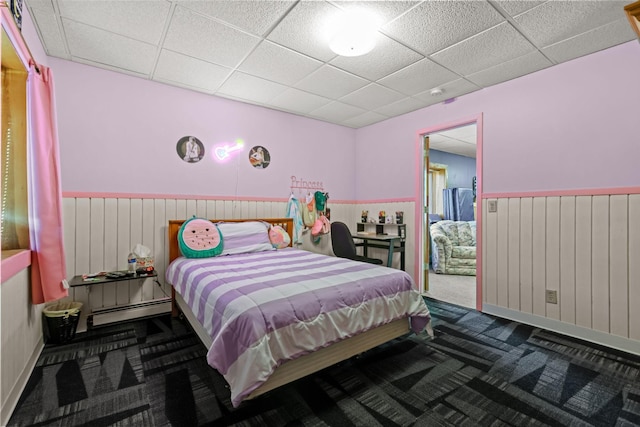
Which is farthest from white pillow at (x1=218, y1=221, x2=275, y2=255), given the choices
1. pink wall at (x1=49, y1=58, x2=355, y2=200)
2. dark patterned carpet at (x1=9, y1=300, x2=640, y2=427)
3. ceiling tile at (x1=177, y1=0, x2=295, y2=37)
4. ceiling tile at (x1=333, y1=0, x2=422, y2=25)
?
ceiling tile at (x1=333, y1=0, x2=422, y2=25)

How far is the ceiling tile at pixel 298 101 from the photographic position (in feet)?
11.4

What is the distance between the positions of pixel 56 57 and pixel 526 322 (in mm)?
5067

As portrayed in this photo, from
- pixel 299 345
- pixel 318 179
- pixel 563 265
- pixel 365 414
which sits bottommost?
pixel 365 414

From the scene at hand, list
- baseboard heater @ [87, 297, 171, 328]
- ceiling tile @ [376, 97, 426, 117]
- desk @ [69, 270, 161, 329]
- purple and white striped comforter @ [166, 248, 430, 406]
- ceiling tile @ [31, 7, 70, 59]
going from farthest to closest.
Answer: ceiling tile @ [376, 97, 426, 117] → baseboard heater @ [87, 297, 171, 328] → desk @ [69, 270, 161, 329] → ceiling tile @ [31, 7, 70, 59] → purple and white striped comforter @ [166, 248, 430, 406]

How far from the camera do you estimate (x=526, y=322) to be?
290 cm

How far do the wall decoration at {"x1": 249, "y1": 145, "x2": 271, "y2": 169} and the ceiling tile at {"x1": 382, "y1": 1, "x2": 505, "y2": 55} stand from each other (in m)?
2.13

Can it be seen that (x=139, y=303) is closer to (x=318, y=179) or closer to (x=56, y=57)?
(x=56, y=57)

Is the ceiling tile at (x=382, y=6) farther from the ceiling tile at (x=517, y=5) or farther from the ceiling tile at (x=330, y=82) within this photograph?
the ceiling tile at (x=330, y=82)

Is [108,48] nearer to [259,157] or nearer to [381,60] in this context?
[259,157]

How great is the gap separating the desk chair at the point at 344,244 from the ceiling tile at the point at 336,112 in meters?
1.56

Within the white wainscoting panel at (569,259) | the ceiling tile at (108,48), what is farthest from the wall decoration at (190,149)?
the white wainscoting panel at (569,259)

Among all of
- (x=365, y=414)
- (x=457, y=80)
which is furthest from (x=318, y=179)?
(x=365, y=414)

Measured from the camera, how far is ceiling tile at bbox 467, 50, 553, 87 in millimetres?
2625

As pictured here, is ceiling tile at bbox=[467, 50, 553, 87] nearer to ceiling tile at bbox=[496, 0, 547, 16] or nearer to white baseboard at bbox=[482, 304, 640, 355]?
ceiling tile at bbox=[496, 0, 547, 16]
